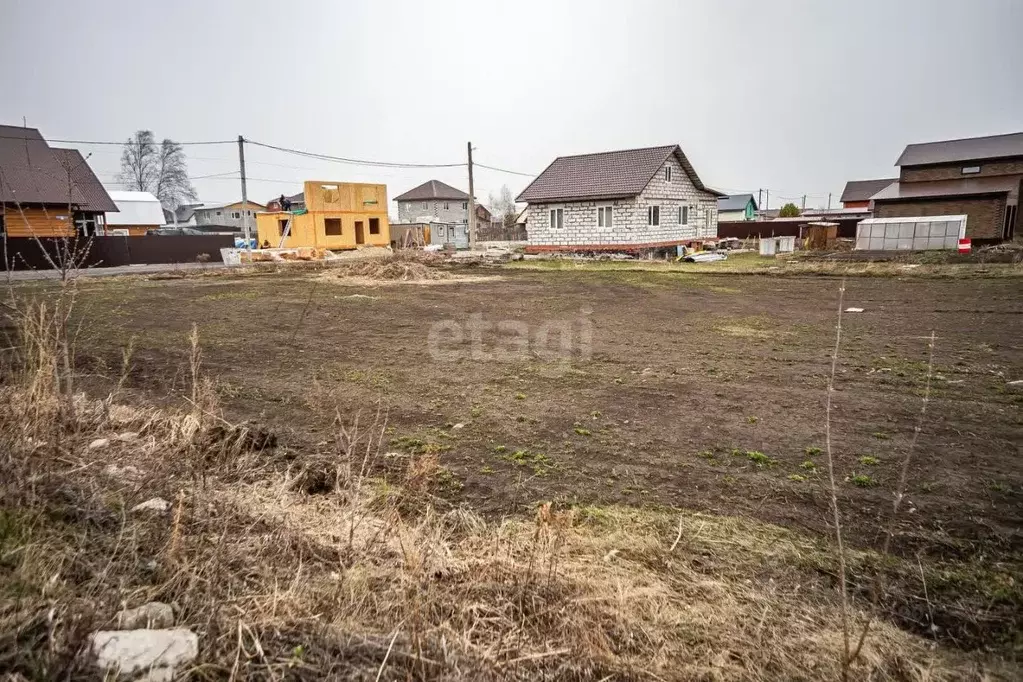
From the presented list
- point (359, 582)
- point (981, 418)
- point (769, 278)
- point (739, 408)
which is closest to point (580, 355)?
point (739, 408)

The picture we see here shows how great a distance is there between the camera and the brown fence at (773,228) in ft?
149

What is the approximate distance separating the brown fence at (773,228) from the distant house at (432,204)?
29.3 meters

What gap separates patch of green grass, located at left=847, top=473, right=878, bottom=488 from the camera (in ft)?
12.8

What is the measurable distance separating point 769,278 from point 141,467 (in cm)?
1819

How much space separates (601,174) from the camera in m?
28.2

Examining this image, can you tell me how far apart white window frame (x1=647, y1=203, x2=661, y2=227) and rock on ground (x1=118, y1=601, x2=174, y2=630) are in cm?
2737

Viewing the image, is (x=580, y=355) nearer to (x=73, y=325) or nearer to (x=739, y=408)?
(x=739, y=408)

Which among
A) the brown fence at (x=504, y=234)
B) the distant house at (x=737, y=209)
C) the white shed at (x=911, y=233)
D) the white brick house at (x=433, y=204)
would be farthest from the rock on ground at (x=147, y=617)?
the distant house at (x=737, y=209)

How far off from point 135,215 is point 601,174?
45.8m

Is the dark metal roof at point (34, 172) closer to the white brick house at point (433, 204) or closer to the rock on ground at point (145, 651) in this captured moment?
the rock on ground at point (145, 651)

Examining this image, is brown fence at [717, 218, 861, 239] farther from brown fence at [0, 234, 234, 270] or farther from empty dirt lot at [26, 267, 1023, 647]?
brown fence at [0, 234, 234, 270]

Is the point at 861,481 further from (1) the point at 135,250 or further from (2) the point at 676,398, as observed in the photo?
(1) the point at 135,250

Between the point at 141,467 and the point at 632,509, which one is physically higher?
the point at 141,467

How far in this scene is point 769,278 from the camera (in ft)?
60.0
